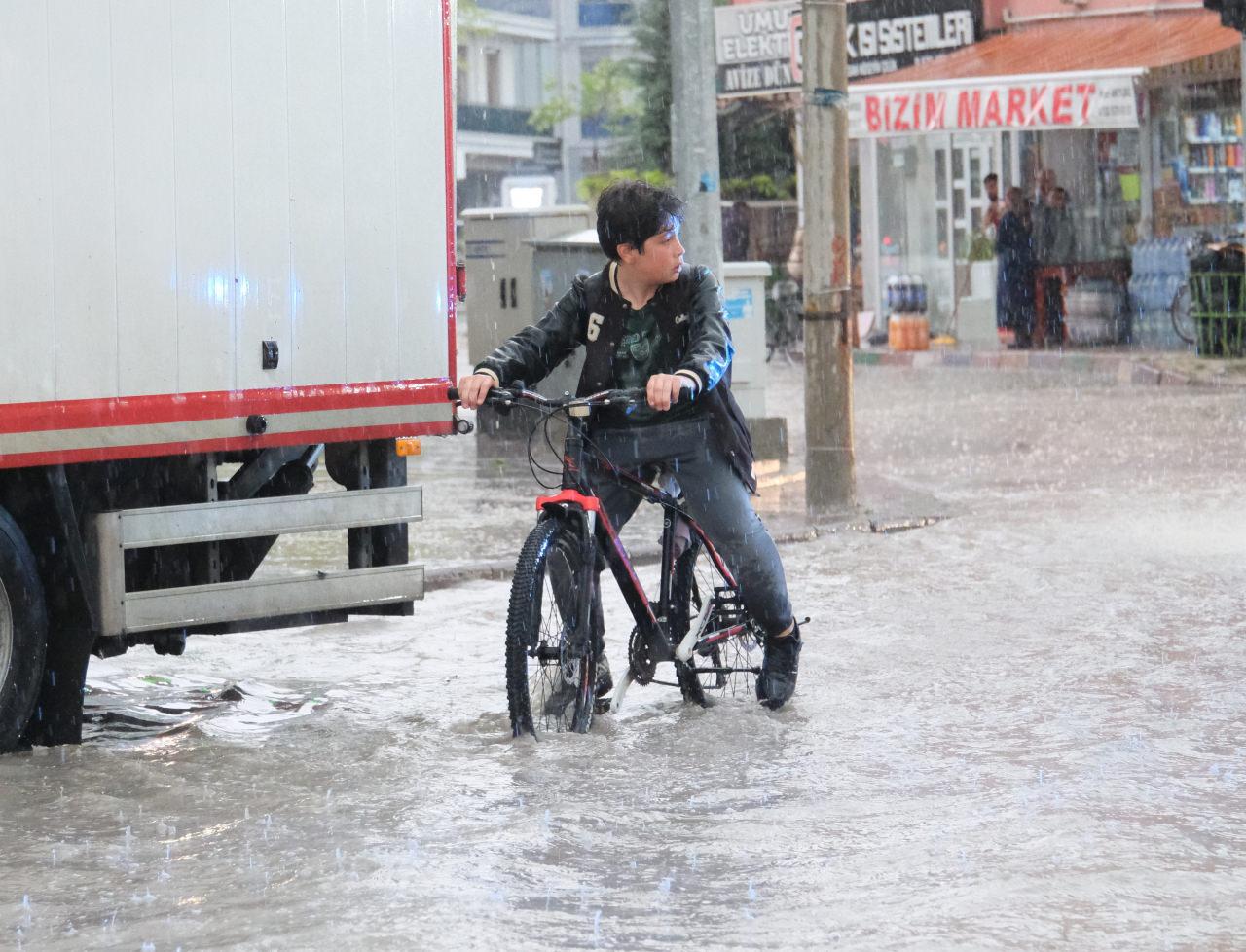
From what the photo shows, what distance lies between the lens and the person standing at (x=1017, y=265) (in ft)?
87.5

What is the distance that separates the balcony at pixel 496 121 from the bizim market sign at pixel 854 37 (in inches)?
1459

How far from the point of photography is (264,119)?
22.4ft

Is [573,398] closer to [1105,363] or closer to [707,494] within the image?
[707,494]

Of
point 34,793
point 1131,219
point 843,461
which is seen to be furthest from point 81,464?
point 1131,219

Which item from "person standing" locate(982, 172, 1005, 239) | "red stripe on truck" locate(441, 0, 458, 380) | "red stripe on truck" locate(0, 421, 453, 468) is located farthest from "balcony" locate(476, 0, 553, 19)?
"red stripe on truck" locate(0, 421, 453, 468)

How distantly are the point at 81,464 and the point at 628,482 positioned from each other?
5.58ft

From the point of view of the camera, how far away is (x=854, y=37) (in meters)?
31.3

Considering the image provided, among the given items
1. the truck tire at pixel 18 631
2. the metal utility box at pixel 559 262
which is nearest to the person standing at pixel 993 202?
the metal utility box at pixel 559 262

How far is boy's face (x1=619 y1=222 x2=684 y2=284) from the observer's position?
6.61 meters

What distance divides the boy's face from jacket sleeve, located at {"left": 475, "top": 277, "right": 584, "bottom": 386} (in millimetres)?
201

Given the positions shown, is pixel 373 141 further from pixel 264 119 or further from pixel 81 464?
pixel 81 464

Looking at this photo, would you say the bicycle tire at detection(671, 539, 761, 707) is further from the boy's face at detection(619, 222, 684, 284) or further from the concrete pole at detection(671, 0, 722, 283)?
the concrete pole at detection(671, 0, 722, 283)

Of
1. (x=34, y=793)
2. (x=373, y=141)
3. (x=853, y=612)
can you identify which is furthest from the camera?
(x=853, y=612)

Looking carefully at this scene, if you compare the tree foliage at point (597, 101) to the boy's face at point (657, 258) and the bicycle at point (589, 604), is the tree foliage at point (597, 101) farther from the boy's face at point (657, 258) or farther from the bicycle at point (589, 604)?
the boy's face at point (657, 258)
